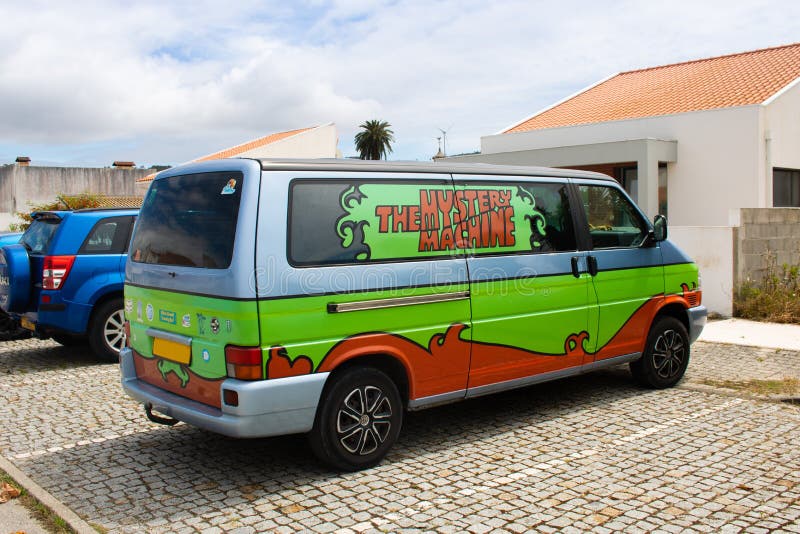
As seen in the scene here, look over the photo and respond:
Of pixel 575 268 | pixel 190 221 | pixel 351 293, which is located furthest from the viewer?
pixel 575 268

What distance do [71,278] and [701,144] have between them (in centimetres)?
1759

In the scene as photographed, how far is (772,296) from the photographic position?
1184 centimetres

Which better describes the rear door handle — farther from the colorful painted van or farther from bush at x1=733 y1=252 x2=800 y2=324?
bush at x1=733 y1=252 x2=800 y2=324

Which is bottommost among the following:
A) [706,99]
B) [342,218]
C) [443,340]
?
[443,340]

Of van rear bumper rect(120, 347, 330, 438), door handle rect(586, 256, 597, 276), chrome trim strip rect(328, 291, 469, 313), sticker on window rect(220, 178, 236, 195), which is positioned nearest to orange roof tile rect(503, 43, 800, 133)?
door handle rect(586, 256, 597, 276)

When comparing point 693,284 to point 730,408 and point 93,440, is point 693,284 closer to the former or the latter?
point 730,408

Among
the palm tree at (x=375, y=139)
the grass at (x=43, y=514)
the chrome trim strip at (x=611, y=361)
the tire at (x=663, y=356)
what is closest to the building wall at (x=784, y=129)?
the tire at (x=663, y=356)

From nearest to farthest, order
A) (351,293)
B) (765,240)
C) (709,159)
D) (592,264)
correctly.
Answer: (351,293), (592,264), (765,240), (709,159)

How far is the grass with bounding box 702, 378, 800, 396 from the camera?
7098 mm

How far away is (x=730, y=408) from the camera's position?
6.61m

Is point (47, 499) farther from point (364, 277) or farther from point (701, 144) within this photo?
point (701, 144)

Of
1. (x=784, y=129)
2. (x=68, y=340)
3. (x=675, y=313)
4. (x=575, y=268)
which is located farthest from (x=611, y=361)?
(x=784, y=129)

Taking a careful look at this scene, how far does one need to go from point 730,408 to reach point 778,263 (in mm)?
6776

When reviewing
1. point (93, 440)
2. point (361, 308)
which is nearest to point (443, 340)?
point (361, 308)
